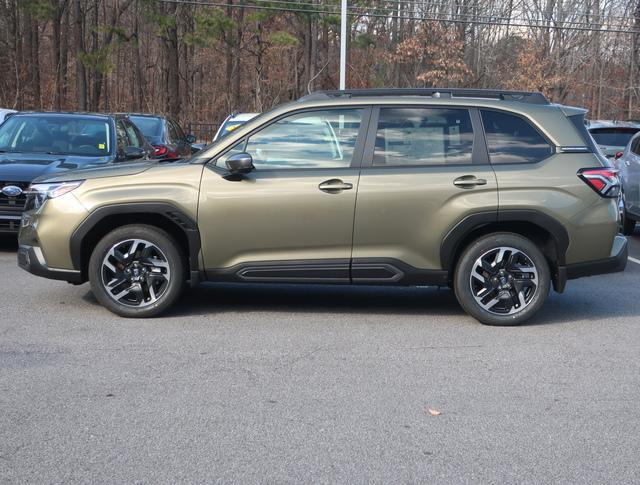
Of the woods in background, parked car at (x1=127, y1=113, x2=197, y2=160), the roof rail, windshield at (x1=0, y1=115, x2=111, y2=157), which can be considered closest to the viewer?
the roof rail

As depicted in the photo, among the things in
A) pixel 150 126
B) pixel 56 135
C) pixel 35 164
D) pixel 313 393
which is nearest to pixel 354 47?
pixel 150 126

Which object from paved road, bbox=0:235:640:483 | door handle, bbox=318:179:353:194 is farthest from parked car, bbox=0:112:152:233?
door handle, bbox=318:179:353:194

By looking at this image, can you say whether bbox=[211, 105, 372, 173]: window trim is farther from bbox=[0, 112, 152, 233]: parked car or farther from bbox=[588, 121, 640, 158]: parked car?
bbox=[588, 121, 640, 158]: parked car

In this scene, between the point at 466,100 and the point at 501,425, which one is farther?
the point at 466,100

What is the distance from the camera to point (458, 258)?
702 cm

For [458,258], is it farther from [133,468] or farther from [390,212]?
[133,468]

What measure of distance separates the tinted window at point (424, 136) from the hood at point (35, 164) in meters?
3.97

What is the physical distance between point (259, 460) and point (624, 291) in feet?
18.7

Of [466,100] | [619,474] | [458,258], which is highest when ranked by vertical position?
[466,100]

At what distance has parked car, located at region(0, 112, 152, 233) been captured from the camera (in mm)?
9883

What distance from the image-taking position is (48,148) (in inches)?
438

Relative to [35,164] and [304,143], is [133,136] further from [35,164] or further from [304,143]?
[304,143]

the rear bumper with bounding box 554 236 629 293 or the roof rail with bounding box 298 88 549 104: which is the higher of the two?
the roof rail with bounding box 298 88 549 104

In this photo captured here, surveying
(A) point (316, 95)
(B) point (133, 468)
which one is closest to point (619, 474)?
(B) point (133, 468)
